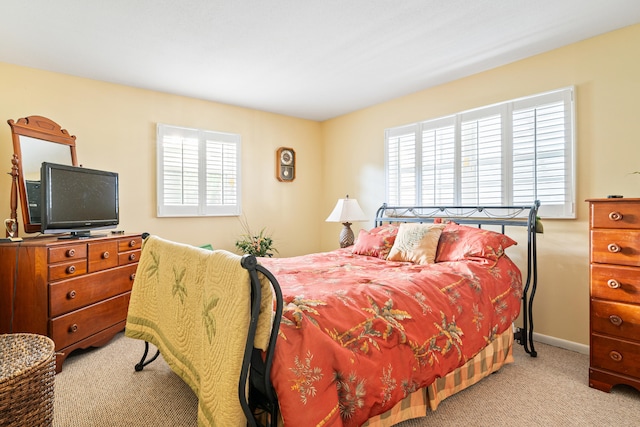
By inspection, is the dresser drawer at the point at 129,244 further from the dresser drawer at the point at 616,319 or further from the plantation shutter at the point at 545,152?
the dresser drawer at the point at 616,319

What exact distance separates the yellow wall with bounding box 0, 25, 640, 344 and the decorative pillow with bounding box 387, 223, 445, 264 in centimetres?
98

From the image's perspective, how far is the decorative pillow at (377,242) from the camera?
299 cm

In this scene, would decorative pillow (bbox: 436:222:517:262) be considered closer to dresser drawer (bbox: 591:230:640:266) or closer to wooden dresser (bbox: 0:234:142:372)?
dresser drawer (bbox: 591:230:640:266)

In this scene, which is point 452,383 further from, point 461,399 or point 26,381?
point 26,381

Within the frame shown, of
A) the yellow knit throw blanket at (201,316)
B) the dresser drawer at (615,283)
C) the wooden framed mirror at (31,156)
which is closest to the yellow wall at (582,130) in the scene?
the dresser drawer at (615,283)

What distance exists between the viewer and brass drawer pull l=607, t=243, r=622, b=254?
204 centimetres

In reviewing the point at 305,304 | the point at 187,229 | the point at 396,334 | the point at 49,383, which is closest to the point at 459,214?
the point at 396,334

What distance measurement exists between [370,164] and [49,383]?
375 cm

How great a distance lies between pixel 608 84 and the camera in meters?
2.57

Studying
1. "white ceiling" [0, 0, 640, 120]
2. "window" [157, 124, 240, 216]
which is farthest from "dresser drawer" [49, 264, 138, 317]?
"white ceiling" [0, 0, 640, 120]

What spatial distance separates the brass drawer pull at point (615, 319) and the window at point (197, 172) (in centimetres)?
382

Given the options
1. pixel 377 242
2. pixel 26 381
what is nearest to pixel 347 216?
pixel 377 242

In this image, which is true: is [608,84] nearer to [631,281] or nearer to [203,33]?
[631,281]

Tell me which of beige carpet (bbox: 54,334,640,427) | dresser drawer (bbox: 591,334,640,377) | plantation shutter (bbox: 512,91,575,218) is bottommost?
beige carpet (bbox: 54,334,640,427)
